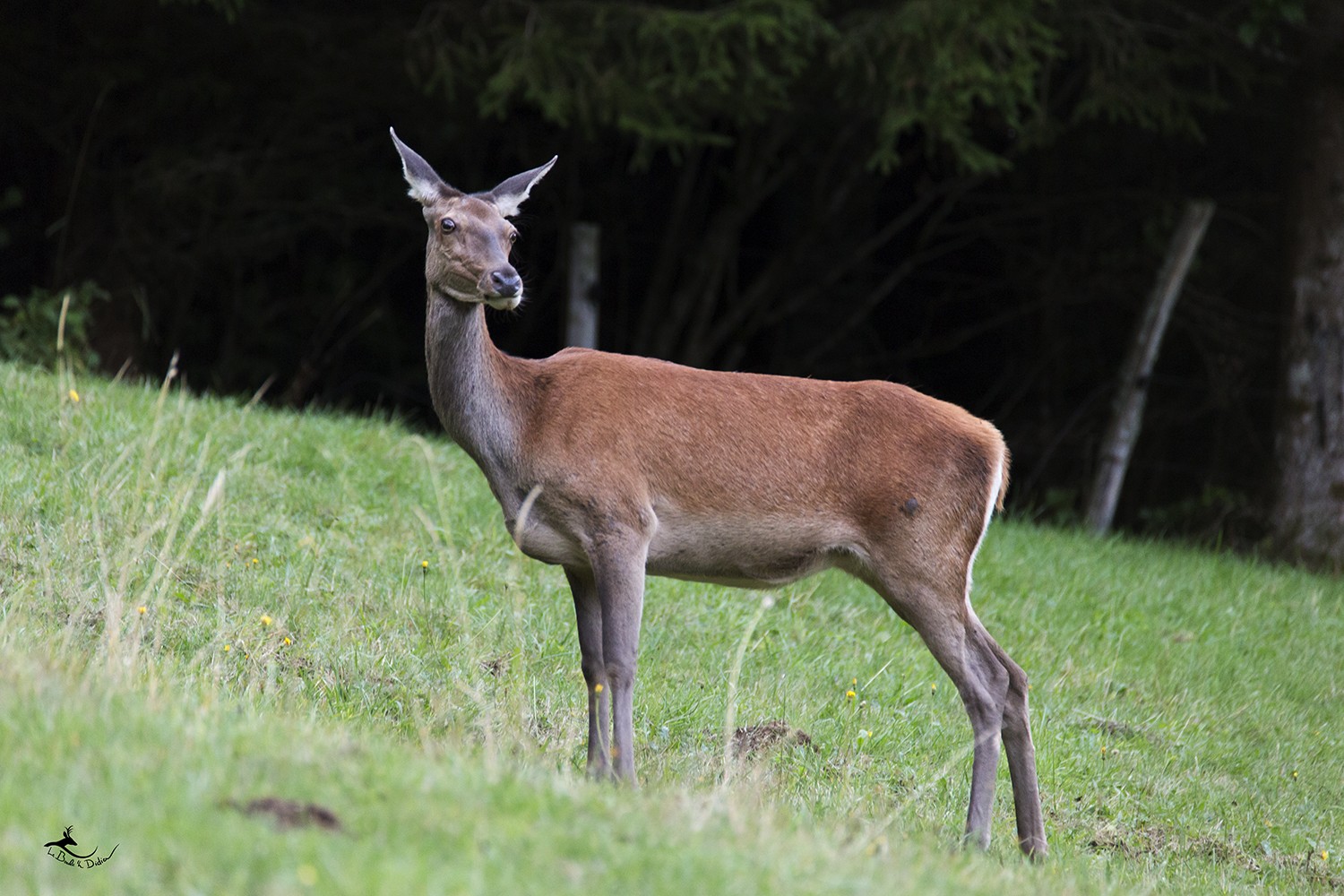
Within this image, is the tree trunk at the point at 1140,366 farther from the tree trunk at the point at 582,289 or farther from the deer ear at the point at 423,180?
Answer: the deer ear at the point at 423,180

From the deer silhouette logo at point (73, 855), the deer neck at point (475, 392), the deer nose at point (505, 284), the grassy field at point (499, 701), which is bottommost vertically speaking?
the grassy field at point (499, 701)

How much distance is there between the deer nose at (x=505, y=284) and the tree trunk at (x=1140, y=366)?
752 cm

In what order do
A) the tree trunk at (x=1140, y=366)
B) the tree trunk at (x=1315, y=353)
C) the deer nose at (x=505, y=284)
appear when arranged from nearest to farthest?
the deer nose at (x=505, y=284) → the tree trunk at (x=1315, y=353) → the tree trunk at (x=1140, y=366)

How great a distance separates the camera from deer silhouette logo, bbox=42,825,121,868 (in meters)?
2.79

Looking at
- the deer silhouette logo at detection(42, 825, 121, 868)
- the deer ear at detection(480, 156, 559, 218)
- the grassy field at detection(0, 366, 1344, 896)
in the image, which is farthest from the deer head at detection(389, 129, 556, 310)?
the deer silhouette logo at detection(42, 825, 121, 868)

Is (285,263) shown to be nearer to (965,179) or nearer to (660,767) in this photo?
(965,179)

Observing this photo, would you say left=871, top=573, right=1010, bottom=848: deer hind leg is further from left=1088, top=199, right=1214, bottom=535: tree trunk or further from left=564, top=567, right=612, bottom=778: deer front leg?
left=1088, top=199, right=1214, bottom=535: tree trunk

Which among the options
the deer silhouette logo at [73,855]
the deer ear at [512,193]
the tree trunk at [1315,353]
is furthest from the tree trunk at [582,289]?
the deer silhouette logo at [73,855]

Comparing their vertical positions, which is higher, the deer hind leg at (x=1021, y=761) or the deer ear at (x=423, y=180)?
the deer ear at (x=423, y=180)

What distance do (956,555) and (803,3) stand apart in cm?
494

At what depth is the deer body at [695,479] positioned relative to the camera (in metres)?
5.05

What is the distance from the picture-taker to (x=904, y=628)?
26.2ft

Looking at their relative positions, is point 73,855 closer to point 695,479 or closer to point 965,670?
point 695,479

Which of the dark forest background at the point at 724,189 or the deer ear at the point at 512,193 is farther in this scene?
the dark forest background at the point at 724,189
